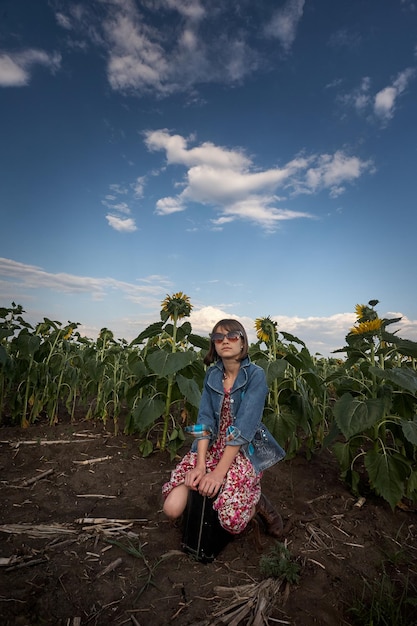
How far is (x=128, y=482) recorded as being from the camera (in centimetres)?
369

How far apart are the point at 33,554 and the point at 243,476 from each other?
1.39 metres

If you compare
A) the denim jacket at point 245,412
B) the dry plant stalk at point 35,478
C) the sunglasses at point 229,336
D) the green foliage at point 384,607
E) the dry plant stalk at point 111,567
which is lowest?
the dry plant stalk at point 35,478

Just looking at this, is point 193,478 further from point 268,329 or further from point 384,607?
point 268,329

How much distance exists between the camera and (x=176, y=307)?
13.5ft

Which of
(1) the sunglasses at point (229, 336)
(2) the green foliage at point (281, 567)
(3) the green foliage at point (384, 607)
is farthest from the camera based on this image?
(1) the sunglasses at point (229, 336)

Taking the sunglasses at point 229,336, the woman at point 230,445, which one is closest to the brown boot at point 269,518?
the woman at point 230,445

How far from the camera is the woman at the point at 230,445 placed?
2434mm

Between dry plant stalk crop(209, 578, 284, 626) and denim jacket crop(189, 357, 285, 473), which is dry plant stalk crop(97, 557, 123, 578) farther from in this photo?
denim jacket crop(189, 357, 285, 473)

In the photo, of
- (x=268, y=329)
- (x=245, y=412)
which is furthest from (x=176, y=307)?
(x=245, y=412)

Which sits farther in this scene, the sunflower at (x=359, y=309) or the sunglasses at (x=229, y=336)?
the sunflower at (x=359, y=309)

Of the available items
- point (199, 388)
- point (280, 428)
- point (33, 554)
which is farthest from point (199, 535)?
point (199, 388)

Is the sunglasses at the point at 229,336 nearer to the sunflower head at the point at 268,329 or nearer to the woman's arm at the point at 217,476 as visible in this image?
the woman's arm at the point at 217,476

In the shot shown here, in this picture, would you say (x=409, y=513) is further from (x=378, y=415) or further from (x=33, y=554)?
(x=33, y=554)

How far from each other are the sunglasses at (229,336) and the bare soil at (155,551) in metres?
1.29
